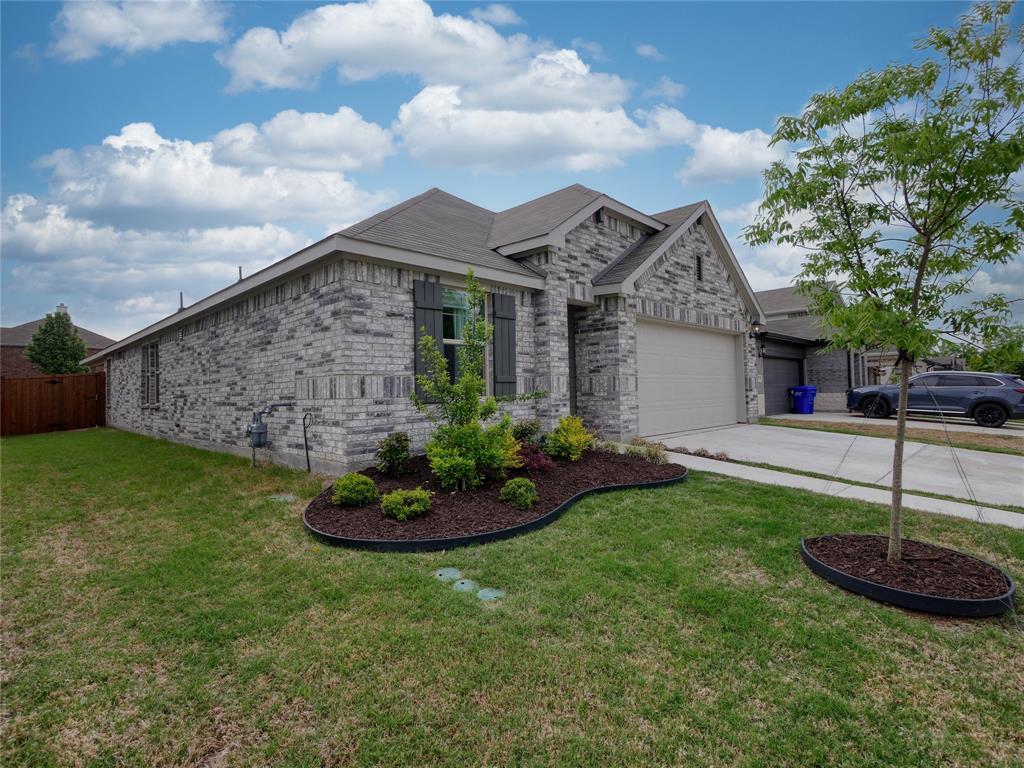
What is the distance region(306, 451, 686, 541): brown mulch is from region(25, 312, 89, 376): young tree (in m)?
29.1

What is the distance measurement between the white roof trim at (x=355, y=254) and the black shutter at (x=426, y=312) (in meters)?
0.31

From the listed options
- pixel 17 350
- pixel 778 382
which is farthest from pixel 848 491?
pixel 17 350

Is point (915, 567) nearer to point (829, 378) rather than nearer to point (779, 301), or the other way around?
point (829, 378)

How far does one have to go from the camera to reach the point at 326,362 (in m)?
7.05

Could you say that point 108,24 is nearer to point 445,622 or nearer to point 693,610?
point 445,622

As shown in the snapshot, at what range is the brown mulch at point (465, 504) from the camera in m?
4.75

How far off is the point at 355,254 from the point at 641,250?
6.88 meters

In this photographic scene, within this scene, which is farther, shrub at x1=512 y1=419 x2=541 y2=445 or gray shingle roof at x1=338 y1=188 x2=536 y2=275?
shrub at x1=512 y1=419 x2=541 y2=445

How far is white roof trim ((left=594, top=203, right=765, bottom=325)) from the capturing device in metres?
9.88

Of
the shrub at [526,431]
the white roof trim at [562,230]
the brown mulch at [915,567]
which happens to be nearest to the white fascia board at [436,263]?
the white roof trim at [562,230]

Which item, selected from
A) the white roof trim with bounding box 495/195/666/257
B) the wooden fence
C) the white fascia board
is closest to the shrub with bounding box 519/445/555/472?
the white fascia board

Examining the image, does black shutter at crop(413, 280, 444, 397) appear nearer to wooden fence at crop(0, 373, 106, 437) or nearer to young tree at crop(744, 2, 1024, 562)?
young tree at crop(744, 2, 1024, 562)

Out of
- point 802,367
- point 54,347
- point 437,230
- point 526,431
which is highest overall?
point 437,230

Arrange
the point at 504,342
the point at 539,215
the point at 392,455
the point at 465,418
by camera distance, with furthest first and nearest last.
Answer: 1. the point at 539,215
2. the point at 504,342
3. the point at 392,455
4. the point at 465,418
